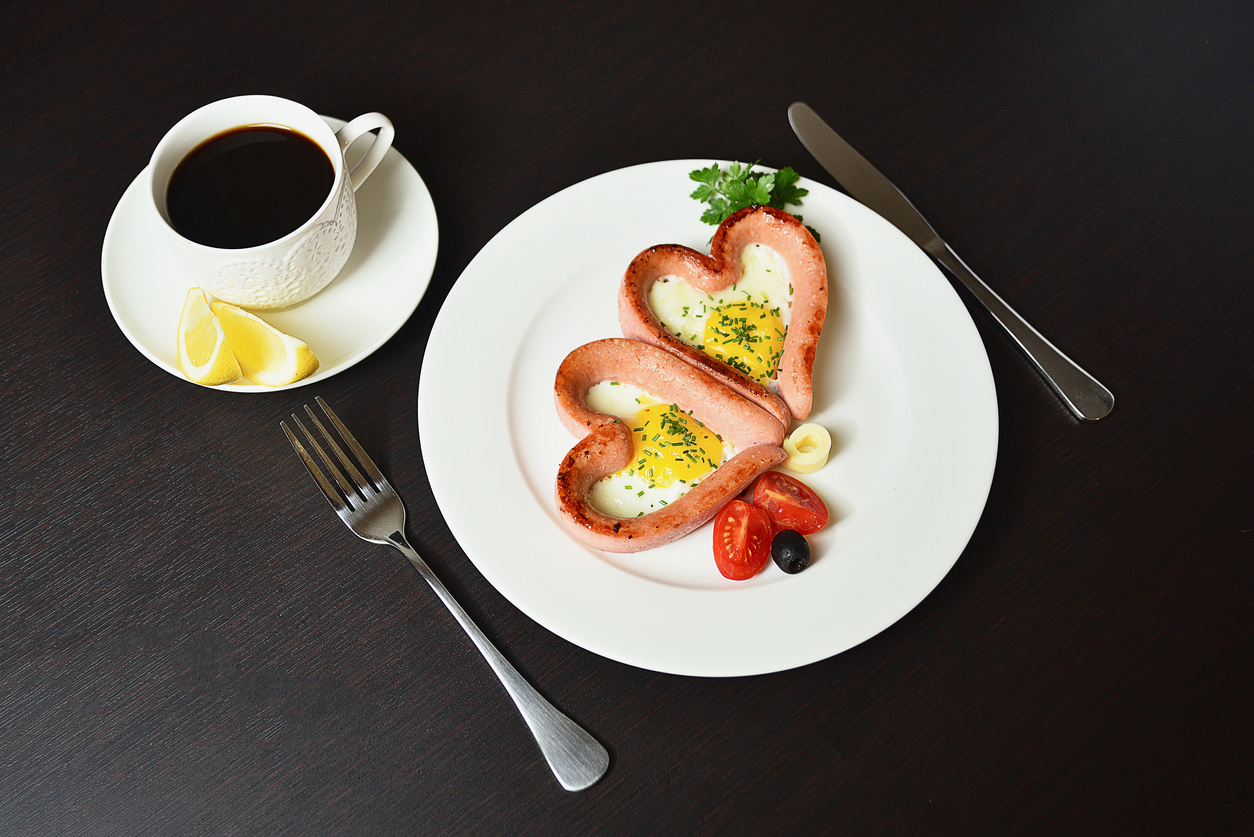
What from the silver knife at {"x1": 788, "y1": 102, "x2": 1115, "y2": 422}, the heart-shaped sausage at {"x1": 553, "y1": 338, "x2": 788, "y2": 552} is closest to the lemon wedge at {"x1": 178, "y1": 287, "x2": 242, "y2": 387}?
the heart-shaped sausage at {"x1": 553, "y1": 338, "x2": 788, "y2": 552}

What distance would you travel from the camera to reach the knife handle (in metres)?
2.36

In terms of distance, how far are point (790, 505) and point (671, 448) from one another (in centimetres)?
36

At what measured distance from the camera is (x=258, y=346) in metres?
2.14

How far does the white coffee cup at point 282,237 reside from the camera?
202cm

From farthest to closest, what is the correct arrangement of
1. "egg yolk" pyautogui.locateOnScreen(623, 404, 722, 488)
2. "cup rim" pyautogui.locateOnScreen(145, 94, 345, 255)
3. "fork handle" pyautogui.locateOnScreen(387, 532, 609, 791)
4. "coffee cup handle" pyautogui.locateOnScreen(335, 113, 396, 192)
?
"coffee cup handle" pyautogui.locateOnScreen(335, 113, 396, 192)
"egg yolk" pyautogui.locateOnScreen(623, 404, 722, 488)
"cup rim" pyautogui.locateOnScreen(145, 94, 345, 255)
"fork handle" pyautogui.locateOnScreen(387, 532, 609, 791)

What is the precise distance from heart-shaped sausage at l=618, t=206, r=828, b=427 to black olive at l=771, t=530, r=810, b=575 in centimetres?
33

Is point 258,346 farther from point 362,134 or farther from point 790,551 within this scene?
point 790,551

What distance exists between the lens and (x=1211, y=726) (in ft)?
6.56

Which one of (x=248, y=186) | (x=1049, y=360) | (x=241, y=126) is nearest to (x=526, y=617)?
(x=248, y=186)

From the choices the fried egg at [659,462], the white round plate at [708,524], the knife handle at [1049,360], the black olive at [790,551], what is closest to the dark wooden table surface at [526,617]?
the knife handle at [1049,360]

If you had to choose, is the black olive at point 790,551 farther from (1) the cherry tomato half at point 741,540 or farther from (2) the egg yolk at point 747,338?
(2) the egg yolk at point 747,338

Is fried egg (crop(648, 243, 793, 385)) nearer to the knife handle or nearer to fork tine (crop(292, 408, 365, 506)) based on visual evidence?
the knife handle

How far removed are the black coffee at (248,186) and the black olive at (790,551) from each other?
1558 millimetres

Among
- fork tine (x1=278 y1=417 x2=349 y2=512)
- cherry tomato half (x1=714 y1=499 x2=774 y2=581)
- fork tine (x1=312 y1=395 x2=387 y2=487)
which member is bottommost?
fork tine (x1=278 y1=417 x2=349 y2=512)
